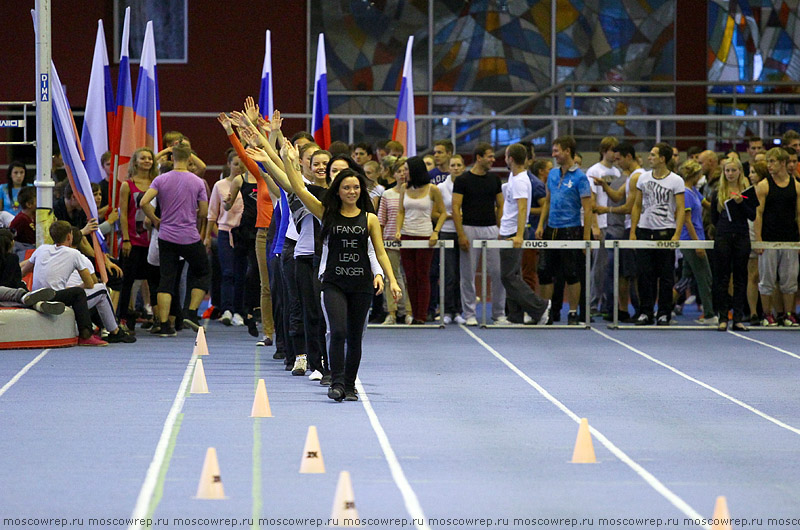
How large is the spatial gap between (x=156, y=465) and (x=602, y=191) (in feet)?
31.0

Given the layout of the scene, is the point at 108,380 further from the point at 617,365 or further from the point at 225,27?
the point at 225,27

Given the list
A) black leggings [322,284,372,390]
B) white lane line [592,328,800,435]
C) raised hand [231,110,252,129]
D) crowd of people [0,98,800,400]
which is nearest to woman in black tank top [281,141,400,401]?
black leggings [322,284,372,390]

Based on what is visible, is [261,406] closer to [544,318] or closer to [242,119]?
[242,119]

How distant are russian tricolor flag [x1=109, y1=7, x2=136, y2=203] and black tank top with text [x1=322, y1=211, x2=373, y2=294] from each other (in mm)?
5385

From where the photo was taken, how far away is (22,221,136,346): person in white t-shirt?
11.4 metres

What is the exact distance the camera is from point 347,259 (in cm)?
852

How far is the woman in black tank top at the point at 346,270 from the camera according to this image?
8.51 m

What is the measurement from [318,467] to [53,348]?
596 centimetres

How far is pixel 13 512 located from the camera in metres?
5.38

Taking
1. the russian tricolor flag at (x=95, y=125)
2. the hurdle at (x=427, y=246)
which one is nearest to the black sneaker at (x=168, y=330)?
the russian tricolor flag at (x=95, y=125)

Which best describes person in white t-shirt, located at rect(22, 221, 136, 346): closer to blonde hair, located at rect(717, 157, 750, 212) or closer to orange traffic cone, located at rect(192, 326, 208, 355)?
orange traffic cone, located at rect(192, 326, 208, 355)

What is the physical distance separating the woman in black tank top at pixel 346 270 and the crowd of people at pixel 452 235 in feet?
7.25

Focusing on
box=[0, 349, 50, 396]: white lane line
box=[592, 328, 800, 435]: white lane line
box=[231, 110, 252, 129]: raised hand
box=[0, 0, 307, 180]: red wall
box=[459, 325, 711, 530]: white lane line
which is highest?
box=[0, 0, 307, 180]: red wall

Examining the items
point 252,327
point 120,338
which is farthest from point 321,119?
point 120,338
